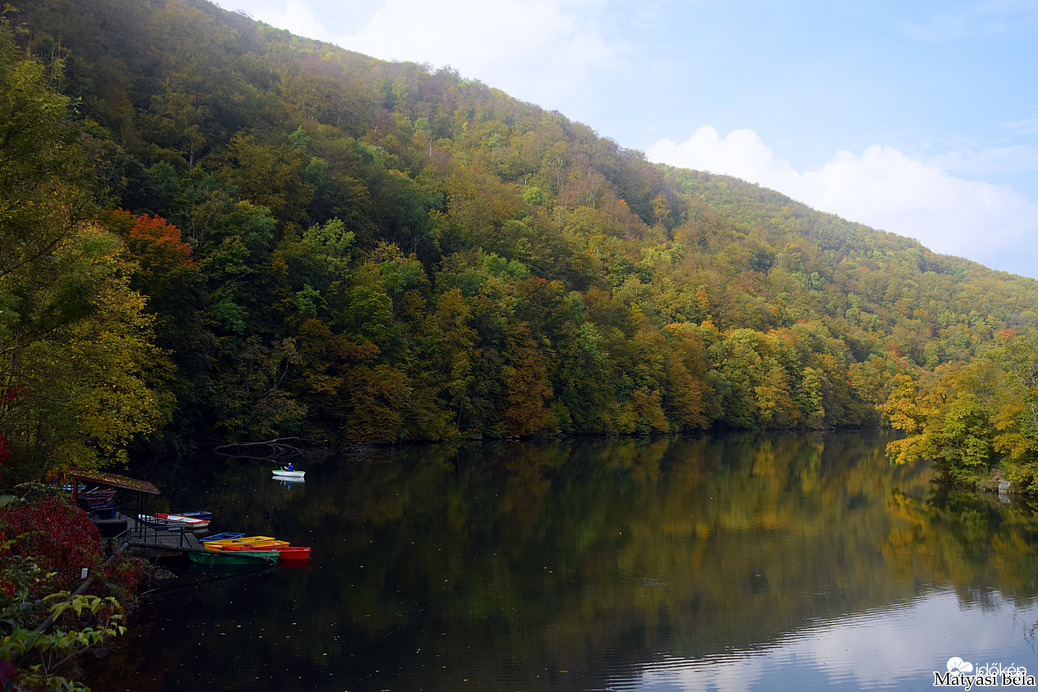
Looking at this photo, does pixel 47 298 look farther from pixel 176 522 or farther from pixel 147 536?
pixel 176 522

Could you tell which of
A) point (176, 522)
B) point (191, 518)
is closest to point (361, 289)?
point (191, 518)

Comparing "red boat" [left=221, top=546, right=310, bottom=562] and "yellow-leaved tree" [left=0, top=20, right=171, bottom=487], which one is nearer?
"yellow-leaved tree" [left=0, top=20, right=171, bottom=487]

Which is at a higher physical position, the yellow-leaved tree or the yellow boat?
the yellow-leaved tree

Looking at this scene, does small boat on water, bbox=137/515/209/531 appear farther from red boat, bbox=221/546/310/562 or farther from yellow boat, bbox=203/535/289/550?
red boat, bbox=221/546/310/562

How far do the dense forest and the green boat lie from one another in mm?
3915

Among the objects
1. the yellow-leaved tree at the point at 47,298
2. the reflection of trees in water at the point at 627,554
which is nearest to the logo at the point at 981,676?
the reflection of trees in water at the point at 627,554

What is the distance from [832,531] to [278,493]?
896 inches

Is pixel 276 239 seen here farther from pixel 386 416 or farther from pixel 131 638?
pixel 131 638

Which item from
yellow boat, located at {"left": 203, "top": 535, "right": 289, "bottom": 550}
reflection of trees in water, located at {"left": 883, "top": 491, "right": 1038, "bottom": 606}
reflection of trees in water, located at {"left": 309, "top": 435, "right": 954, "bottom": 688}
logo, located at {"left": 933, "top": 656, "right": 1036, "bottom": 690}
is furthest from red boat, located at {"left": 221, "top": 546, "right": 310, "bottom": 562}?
reflection of trees in water, located at {"left": 883, "top": 491, "right": 1038, "bottom": 606}

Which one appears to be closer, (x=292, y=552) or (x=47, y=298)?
(x=47, y=298)

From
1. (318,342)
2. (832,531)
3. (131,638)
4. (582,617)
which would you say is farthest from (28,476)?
(318,342)

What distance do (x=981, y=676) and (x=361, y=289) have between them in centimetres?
4428

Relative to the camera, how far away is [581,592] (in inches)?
719

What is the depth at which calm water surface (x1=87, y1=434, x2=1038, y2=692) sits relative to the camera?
13.3m
